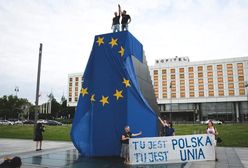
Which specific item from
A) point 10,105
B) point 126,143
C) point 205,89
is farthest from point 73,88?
point 126,143

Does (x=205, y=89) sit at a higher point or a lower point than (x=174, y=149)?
higher

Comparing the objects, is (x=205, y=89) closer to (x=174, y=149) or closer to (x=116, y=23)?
(x=116, y=23)

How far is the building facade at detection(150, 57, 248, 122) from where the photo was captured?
82750 millimetres

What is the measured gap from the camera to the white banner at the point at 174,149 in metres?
10.6

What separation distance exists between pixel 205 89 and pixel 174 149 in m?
79.1

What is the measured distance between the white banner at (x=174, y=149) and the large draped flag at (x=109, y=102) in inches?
87.6

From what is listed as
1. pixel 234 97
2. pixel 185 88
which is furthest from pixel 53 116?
pixel 234 97

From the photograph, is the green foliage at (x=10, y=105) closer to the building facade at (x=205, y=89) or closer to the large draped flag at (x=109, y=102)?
the building facade at (x=205, y=89)

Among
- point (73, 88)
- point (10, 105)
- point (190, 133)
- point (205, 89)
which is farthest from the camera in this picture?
point (73, 88)

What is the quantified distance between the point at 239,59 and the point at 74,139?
3128 inches

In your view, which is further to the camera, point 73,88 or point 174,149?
point 73,88

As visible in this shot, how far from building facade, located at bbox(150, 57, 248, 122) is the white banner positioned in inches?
2765

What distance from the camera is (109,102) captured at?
13602mm

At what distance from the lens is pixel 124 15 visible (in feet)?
49.6
